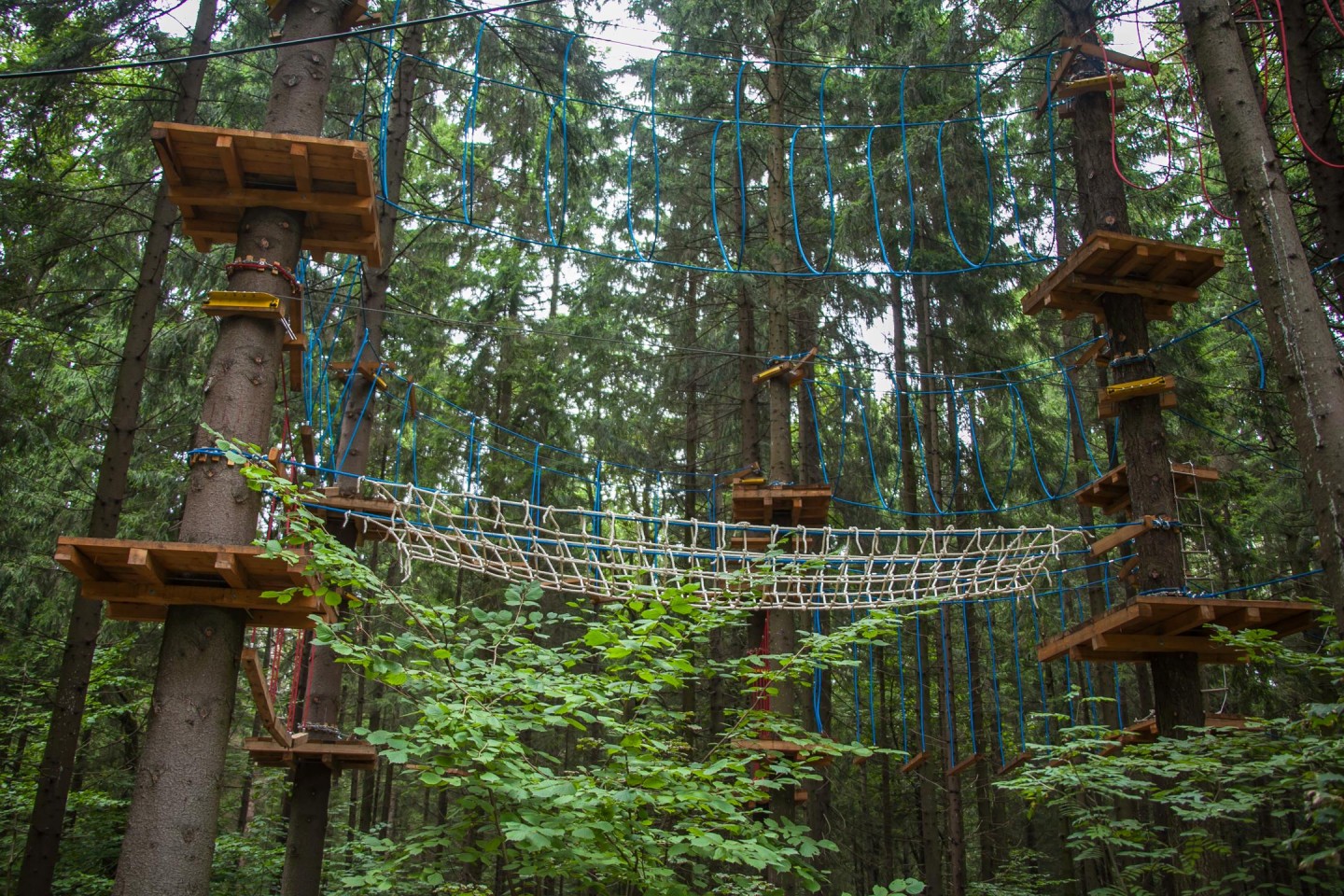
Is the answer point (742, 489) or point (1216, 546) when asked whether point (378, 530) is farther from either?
point (1216, 546)

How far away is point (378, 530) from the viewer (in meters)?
6.12

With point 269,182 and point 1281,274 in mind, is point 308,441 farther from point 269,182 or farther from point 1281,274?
point 1281,274

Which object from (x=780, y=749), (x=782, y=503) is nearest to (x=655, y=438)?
(x=782, y=503)

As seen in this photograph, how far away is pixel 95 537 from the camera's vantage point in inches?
215

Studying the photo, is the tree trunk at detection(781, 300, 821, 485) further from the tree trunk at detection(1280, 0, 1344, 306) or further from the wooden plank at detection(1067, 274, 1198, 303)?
the tree trunk at detection(1280, 0, 1344, 306)

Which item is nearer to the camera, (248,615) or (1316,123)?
(248,615)

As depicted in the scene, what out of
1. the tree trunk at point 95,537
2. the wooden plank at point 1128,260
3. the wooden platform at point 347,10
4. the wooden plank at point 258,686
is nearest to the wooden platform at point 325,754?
the wooden plank at point 258,686

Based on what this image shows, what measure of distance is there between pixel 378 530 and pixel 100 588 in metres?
2.32

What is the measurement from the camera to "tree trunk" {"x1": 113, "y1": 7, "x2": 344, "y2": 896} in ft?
11.9

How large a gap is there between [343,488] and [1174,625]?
17.5ft

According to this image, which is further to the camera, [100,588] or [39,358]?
[39,358]

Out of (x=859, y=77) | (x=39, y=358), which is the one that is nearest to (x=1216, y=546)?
(x=859, y=77)

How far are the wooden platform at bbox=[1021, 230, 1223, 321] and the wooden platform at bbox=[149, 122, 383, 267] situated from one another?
3844 mm

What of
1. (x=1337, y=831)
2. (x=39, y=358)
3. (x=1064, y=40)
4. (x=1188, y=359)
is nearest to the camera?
(x=1337, y=831)
